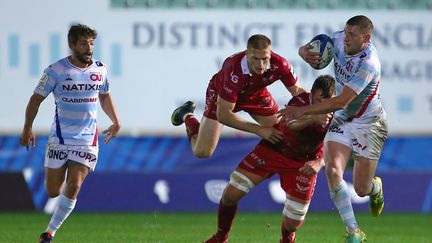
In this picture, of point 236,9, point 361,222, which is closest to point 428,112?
point 236,9

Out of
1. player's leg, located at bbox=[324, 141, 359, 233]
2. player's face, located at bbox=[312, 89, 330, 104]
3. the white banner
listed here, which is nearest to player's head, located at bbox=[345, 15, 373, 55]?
player's face, located at bbox=[312, 89, 330, 104]

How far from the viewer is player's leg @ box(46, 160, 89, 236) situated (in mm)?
11352

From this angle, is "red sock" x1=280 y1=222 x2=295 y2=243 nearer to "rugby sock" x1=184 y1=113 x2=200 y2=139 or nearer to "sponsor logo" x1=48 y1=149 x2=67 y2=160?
"sponsor logo" x1=48 y1=149 x2=67 y2=160

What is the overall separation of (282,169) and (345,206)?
0.70 m

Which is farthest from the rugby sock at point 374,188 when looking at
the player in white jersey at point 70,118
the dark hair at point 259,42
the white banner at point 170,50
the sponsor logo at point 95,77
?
the white banner at point 170,50

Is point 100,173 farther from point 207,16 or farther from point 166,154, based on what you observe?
point 207,16

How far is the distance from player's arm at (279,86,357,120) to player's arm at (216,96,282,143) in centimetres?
26

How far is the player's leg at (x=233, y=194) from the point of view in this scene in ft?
36.3

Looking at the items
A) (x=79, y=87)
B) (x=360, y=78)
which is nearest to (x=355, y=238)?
(x=360, y=78)

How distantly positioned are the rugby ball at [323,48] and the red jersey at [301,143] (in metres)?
0.42

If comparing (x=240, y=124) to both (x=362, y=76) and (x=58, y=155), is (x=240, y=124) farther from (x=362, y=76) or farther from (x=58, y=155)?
(x=58, y=155)

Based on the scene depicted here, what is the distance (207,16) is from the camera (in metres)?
20.4

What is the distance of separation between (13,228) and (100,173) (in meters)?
3.69

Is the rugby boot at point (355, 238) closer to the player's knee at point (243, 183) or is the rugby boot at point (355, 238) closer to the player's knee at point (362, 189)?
the player's knee at point (362, 189)
